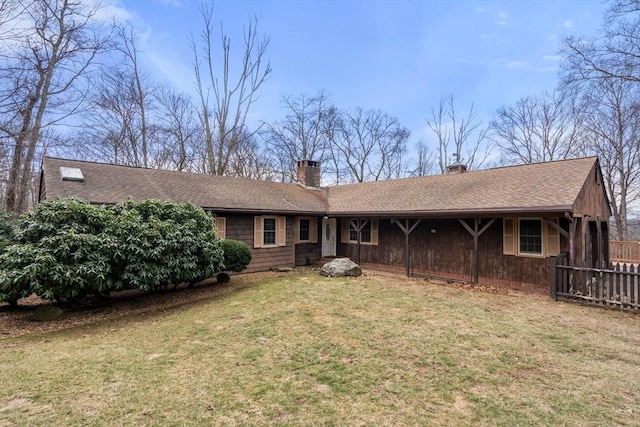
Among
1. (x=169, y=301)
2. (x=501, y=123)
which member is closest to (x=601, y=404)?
(x=169, y=301)

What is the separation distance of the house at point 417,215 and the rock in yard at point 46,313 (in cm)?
329

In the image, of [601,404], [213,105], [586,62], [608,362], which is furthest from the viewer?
[213,105]

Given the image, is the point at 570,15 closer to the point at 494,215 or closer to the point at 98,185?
the point at 494,215

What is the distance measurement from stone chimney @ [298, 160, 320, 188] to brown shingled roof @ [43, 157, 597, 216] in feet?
6.36

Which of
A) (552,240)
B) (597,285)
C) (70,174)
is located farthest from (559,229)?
(70,174)

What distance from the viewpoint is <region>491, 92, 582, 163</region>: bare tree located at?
924 inches

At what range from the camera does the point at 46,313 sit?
6434 millimetres

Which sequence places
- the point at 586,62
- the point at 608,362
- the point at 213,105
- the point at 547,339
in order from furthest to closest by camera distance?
the point at 213,105 < the point at 586,62 < the point at 547,339 < the point at 608,362

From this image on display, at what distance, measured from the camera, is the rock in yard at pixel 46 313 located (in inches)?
252

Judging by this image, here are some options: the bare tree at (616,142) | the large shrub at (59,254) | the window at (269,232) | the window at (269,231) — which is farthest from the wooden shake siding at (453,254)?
the bare tree at (616,142)

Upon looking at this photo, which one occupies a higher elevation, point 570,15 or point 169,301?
point 570,15

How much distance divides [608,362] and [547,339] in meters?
0.87

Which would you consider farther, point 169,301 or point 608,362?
point 169,301

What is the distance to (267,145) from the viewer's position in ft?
90.0
